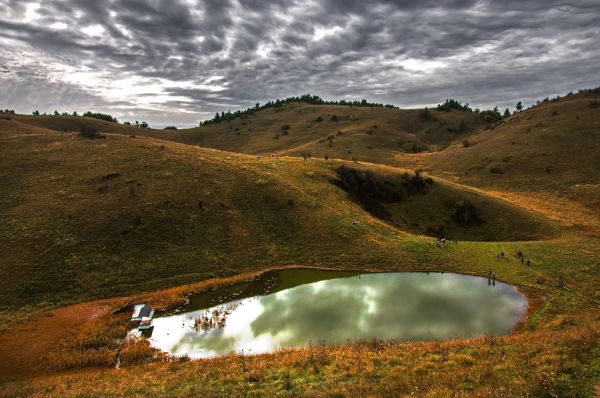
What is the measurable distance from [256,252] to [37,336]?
2445 cm

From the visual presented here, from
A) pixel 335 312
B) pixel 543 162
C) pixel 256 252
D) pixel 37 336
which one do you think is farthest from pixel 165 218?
pixel 543 162

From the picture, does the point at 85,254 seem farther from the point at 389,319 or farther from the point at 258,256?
the point at 389,319

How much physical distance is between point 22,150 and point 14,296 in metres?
44.2

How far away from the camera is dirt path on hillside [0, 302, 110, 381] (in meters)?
25.8

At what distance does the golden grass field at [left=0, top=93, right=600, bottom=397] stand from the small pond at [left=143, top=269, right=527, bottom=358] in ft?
7.51

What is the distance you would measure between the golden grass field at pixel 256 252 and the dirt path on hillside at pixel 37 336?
16 centimetres

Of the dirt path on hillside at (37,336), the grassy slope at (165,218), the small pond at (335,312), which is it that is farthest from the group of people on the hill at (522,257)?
the dirt path on hillside at (37,336)

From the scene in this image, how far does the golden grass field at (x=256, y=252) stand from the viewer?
1945cm

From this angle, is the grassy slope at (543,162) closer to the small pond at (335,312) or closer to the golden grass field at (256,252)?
the golden grass field at (256,252)

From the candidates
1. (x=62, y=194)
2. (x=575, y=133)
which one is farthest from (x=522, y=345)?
(x=575, y=133)

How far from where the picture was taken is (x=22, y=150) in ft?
219

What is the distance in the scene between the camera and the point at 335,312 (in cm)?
3278

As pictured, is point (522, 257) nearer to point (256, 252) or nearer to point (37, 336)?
point (256, 252)

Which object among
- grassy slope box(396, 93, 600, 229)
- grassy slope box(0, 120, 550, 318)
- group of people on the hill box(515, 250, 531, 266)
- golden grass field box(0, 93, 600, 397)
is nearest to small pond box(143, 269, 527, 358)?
golden grass field box(0, 93, 600, 397)
